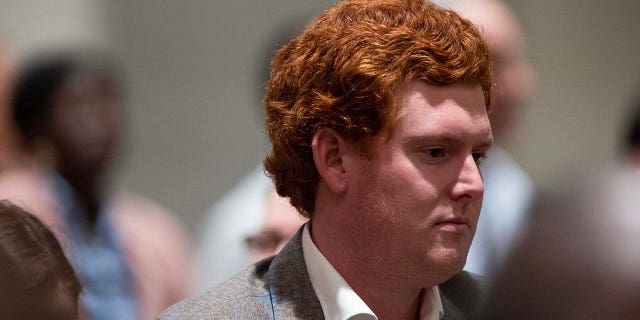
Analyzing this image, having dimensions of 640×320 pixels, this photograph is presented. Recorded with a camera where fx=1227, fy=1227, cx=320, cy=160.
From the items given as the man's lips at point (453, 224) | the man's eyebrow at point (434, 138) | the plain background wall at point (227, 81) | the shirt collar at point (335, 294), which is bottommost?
the plain background wall at point (227, 81)

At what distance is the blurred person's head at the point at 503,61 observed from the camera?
3.41 m

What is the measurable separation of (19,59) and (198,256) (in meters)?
1.12

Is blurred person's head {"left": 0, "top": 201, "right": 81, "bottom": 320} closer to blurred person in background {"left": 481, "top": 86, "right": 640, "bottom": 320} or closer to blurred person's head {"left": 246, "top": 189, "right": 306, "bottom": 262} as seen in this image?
blurred person in background {"left": 481, "top": 86, "right": 640, "bottom": 320}

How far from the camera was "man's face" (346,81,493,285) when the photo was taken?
Result: 240 centimetres

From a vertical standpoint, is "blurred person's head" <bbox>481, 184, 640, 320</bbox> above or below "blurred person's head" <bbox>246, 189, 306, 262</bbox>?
above

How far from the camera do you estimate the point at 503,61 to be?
136 inches

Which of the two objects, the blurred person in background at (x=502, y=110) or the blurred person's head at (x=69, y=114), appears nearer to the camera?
the blurred person in background at (x=502, y=110)

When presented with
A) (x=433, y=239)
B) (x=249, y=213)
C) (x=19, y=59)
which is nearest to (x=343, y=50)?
(x=433, y=239)

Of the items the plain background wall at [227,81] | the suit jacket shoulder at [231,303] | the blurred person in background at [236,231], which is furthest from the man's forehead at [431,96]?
the plain background wall at [227,81]

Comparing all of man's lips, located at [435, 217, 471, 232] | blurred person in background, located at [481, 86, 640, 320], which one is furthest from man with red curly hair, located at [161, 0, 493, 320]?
blurred person in background, located at [481, 86, 640, 320]

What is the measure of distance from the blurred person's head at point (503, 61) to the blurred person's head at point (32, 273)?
5.22 ft

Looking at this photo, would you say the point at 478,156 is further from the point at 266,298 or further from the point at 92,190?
the point at 92,190

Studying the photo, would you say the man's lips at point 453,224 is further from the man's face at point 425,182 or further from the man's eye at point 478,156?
the man's eye at point 478,156

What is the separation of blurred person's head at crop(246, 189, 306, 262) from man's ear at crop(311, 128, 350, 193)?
0.83 meters
